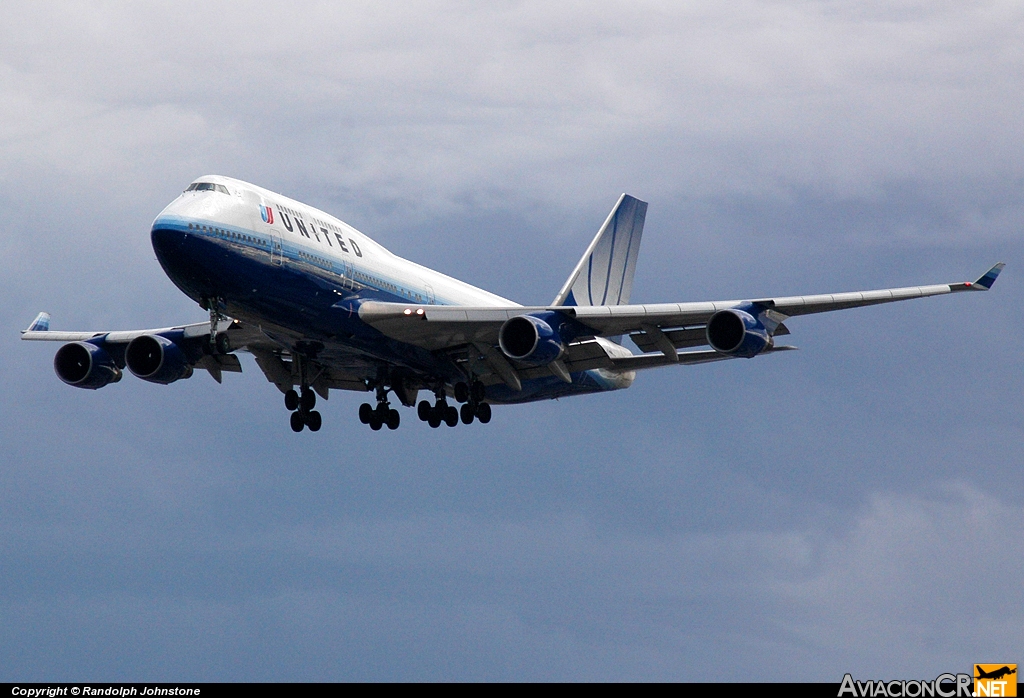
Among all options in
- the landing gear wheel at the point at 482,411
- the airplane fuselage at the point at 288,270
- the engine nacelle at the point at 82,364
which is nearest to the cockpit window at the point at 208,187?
the airplane fuselage at the point at 288,270

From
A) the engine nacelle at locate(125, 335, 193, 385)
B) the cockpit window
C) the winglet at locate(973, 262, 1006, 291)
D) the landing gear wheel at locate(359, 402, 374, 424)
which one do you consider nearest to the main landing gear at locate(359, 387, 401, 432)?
the landing gear wheel at locate(359, 402, 374, 424)

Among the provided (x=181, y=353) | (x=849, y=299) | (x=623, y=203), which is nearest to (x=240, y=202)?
(x=181, y=353)

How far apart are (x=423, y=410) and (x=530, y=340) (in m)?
8.34

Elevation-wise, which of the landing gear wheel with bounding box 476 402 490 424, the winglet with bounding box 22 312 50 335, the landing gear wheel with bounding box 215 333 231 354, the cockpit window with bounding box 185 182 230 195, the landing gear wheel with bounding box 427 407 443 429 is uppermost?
the winglet with bounding box 22 312 50 335

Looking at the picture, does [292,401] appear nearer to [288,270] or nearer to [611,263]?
[288,270]

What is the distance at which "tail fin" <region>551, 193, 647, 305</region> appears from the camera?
194 ft

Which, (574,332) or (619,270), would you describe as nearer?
(574,332)

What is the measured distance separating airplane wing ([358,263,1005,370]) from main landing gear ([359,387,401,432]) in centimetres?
475

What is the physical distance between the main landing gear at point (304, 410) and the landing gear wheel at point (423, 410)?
3924mm

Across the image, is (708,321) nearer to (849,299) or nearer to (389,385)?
(849,299)

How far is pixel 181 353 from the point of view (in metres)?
50.6

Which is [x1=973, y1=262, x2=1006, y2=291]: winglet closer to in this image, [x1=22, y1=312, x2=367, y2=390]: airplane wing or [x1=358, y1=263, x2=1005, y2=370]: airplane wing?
[x1=358, y1=263, x2=1005, y2=370]: airplane wing

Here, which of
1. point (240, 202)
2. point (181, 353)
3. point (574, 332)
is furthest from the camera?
point (181, 353)

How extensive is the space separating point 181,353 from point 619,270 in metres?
21.4
